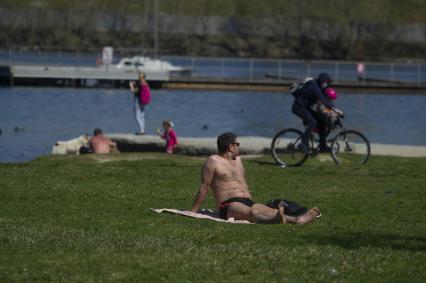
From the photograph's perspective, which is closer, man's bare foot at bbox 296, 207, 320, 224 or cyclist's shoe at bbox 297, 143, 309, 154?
man's bare foot at bbox 296, 207, 320, 224

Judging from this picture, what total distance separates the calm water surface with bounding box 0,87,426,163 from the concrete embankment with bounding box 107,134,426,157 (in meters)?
7.40

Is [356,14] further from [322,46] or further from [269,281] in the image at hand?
[269,281]

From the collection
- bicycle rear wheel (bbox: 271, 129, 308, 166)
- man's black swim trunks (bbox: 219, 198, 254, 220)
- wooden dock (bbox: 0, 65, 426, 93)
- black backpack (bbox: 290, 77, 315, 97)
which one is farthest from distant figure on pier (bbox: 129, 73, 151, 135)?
wooden dock (bbox: 0, 65, 426, 93)

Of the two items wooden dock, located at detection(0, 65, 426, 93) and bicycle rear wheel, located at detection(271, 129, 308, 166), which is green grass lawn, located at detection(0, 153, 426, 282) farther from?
wooden dock, located at detection(0, 65, 426, 93)

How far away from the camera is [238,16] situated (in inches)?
6516

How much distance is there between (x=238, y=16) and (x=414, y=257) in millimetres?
156564

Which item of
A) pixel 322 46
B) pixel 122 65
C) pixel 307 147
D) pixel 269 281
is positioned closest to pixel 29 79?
pixel 122 65

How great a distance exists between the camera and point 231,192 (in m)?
12.6

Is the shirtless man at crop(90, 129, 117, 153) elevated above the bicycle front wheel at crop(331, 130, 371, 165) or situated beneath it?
situated beneath

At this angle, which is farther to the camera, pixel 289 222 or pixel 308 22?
pixel 308 22

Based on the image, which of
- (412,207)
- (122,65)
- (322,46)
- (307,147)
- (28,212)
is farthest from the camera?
(322,46)

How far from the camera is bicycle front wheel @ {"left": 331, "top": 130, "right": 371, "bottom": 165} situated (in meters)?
20.4

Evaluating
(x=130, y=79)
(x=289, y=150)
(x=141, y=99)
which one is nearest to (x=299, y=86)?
→ (x=289, y=150)

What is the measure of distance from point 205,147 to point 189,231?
13553 mm
